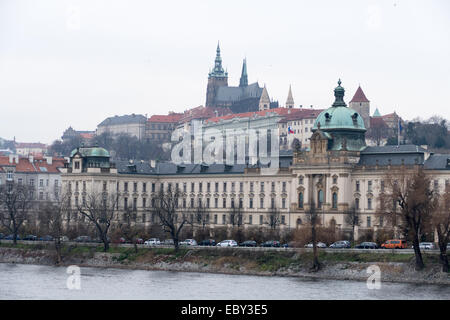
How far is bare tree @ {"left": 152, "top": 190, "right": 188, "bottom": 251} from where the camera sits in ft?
456

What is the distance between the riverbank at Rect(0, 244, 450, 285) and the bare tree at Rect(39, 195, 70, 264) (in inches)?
71.2

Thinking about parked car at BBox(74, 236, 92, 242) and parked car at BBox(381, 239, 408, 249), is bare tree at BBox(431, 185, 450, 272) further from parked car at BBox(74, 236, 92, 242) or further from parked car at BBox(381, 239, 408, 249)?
parked car at BBox(74, 236, 92, 242)

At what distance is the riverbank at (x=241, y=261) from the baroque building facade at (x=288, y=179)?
612 inches

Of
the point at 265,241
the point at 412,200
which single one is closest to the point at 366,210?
the point at 265,241

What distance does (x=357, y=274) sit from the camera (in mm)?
119188

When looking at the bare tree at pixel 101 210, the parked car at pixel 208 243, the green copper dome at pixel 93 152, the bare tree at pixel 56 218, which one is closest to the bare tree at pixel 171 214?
the parked car at pixel 208 243

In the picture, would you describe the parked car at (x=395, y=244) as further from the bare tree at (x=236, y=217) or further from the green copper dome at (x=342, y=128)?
the green copper dome at (x=342, y=128)

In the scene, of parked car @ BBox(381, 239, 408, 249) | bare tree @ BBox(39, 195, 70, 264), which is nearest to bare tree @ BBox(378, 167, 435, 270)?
parked car @ BBox(381, 239, 408, 249)

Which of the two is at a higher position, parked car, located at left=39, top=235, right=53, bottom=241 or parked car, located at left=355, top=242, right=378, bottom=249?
parked car, located at left=355, top=242, right=378, bottom=249

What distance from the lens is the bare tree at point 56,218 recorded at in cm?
14162

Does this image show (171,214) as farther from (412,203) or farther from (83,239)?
(412,203)

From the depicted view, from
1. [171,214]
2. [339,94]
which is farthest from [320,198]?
[171,214]

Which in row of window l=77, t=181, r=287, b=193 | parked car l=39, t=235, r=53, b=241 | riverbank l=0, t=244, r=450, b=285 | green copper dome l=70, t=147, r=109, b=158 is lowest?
riverbank l=0, t=244, r=450, b=285
